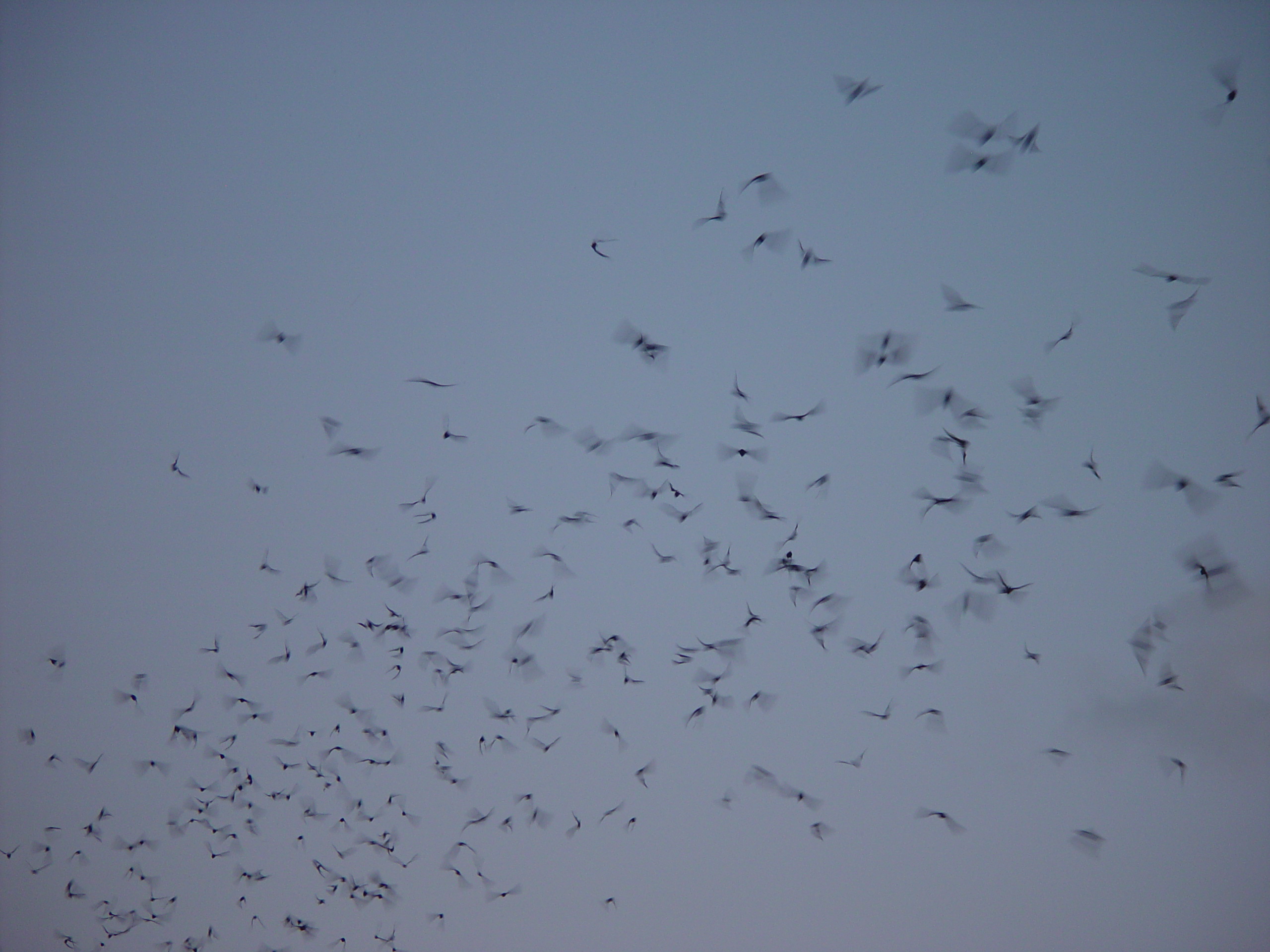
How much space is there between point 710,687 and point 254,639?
3.88 metres

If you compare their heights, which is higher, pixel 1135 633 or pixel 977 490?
pixel 977 490

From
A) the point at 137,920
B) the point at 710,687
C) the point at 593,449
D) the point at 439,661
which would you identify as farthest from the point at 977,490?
the point at 137,920

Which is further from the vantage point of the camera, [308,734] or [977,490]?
[308,734]

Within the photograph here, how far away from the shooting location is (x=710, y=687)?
614 centimetres

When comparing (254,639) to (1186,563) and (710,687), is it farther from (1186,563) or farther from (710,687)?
(1186,563)

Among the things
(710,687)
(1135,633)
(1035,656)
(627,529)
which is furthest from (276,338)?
(1135,633)

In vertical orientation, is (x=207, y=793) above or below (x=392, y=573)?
below

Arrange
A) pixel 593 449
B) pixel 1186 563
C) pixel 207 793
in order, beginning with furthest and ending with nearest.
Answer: pixel 207 793, pixel 593 449, pixel 1186 563

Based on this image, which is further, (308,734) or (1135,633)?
(308,734)

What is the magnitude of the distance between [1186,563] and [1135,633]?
0.64m

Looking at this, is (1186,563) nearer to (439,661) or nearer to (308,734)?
(439,661)

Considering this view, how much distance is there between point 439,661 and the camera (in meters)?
6.25

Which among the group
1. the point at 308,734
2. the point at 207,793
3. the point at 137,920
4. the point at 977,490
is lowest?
the point at 137,920

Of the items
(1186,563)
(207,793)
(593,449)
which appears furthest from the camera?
(207,793)
